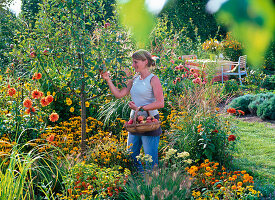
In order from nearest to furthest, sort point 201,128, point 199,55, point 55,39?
point 55,39 < point 201,128 < point 199,55

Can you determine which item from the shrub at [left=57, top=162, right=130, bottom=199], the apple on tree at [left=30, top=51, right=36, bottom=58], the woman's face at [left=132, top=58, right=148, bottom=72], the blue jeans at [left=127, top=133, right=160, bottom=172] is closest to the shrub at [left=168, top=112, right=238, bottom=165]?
the blue jeans at [left=127, top=133, right=160, bottom=172]

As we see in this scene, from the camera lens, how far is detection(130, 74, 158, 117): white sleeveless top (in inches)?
137

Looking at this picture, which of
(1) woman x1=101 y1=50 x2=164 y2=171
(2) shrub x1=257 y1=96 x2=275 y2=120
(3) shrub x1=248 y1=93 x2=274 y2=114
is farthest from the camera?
(3) shrub x1=248 y1=93 x2=274 y2=114

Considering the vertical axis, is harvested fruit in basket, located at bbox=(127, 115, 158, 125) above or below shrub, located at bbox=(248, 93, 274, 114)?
above

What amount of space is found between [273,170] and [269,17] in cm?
432

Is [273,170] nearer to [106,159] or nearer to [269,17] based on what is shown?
[106,159]

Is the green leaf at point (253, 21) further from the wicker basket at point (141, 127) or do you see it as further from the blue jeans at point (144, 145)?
the blue jeans at point (144, 145)

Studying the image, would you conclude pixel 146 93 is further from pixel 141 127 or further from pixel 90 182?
pixel 90 182

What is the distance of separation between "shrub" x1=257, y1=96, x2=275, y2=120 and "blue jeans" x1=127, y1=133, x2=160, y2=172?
13.3ft

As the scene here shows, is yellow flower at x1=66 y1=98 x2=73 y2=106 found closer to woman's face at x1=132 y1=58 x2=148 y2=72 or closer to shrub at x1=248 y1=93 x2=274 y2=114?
woman's face at x1=132 y1=58 x2=148 y2=72

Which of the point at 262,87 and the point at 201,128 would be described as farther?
the point at 262,87

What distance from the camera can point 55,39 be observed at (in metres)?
3.68

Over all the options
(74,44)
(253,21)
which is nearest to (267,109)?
(74,44)

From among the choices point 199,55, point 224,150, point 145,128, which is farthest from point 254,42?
point 199,55
